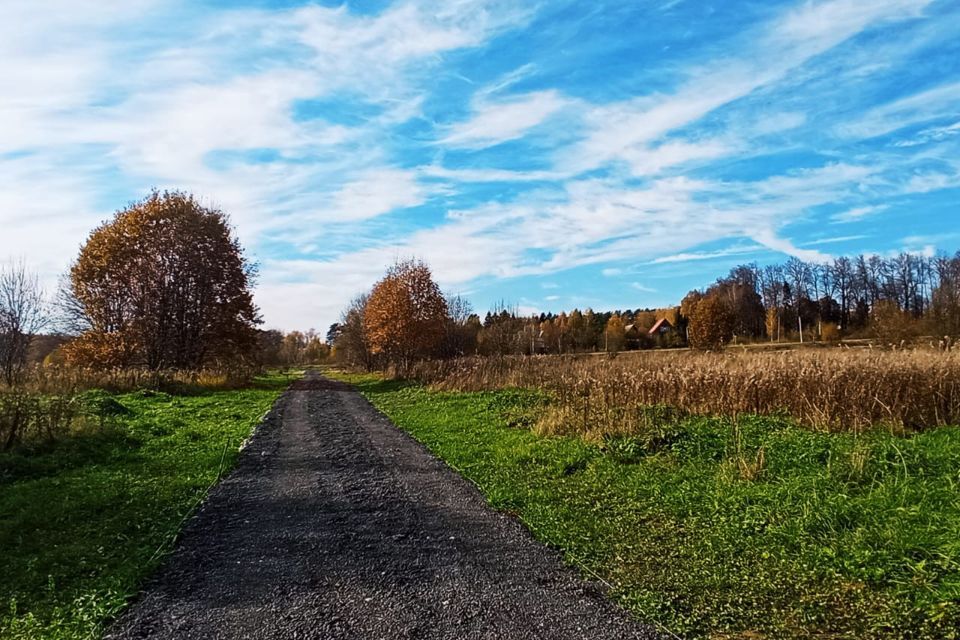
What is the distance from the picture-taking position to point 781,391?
10.7 m

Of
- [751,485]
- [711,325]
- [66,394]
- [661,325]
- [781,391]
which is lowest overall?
[751,485]

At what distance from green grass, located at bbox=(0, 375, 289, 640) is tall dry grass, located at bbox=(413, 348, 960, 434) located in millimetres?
6411

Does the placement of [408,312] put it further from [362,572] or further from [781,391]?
[362,572]

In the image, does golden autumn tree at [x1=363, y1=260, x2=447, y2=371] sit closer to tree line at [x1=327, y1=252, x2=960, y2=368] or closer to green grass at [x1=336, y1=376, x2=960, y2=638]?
tree line at [x1=327, y1=252, x2=960, y2=368]

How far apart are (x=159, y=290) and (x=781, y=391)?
28853 mm

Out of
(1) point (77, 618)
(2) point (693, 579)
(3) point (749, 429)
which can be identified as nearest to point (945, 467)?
(3) point (749, 429)

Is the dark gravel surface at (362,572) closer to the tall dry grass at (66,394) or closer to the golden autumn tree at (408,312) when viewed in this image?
the tall dry grass at (66,394)

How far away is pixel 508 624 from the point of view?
368cm

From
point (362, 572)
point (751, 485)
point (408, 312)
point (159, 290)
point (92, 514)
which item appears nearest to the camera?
point (362, 572)

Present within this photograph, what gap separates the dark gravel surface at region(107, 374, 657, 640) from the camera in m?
3.69

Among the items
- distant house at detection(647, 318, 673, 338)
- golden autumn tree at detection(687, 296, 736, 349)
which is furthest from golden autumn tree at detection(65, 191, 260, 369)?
distant house at detection(647, 318, 673, 338)

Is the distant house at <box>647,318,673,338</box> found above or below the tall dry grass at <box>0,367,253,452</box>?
above

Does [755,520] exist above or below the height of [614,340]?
below

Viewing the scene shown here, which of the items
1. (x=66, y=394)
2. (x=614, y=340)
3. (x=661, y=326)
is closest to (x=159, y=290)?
(x=66, y=394)
